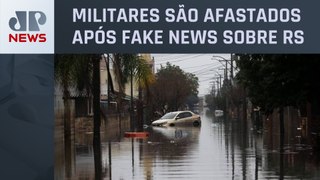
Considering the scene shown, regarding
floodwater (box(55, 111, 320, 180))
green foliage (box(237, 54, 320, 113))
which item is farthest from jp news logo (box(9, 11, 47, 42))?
green foliage (box(237, 54, 320, 113))

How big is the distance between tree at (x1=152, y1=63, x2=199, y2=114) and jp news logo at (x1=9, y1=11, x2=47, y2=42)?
69.9m

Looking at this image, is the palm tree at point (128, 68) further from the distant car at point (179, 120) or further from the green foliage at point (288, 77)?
the distant car at point (179, 120)

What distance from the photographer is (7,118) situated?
7113mm

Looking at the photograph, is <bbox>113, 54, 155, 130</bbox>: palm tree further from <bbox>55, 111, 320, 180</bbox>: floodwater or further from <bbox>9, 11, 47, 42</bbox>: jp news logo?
<bbox>9, 11, 47, 42</bbox>: jp news logo

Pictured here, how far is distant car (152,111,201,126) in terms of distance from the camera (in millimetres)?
53781

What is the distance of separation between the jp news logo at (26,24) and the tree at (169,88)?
6991 cm

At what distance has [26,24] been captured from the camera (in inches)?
283

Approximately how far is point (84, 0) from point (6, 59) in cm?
106

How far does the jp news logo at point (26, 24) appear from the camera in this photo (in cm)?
718

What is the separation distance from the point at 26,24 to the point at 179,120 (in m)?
48.0

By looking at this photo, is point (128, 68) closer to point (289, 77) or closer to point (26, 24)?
point (289, 77)

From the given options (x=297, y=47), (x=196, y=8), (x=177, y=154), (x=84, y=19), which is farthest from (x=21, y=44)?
(x=177, y=154)

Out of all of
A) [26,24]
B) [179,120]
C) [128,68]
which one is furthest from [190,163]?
[179,120]

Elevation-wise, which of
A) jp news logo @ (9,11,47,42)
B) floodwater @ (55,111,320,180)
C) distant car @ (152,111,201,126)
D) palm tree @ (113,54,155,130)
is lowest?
floodwater @ (55,111,320,180)
